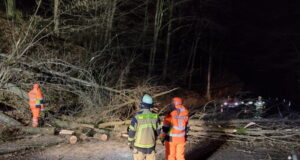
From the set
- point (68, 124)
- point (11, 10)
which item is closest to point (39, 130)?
point (68, 124)

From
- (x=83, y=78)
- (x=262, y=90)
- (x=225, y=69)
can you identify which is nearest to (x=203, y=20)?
(x=262, y=90)

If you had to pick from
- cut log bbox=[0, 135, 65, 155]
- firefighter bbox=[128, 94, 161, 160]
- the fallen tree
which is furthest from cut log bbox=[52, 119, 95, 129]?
firefighter bbox=[128, 94, 161, 160]

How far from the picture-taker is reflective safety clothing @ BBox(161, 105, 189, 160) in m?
4.89

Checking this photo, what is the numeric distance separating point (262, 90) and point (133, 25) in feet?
47.9

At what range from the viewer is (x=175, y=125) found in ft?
16.0

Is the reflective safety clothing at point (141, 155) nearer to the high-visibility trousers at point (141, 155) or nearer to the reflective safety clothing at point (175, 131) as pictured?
the high-visibility trousers at point (141, 155)

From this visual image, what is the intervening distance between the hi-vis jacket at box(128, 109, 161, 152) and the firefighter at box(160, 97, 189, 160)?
480 mm

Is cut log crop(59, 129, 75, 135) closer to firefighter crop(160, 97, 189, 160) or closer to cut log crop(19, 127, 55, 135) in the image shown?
cut log crop(19, 127, 55, 135)

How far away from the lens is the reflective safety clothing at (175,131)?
4.89 m

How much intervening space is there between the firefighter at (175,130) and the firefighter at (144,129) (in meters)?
0.44

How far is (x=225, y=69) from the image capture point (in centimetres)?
3108

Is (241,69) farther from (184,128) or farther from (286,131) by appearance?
(184,128)

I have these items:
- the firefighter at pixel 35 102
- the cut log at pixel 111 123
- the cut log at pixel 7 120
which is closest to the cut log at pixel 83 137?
the cut log at pixel 111 123

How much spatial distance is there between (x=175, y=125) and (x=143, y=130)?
73 cm
